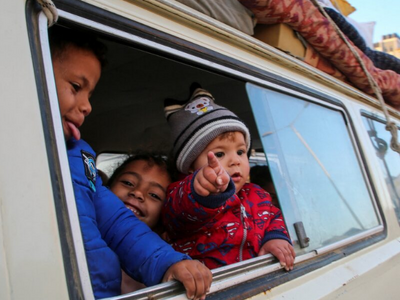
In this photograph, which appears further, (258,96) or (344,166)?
(344,166)

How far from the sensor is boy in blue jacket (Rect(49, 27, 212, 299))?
0.95 metres

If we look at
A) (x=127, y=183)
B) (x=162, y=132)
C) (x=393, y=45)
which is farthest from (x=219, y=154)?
(x=393, y=45)

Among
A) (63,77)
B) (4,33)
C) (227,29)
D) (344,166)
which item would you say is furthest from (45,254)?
(344,166)

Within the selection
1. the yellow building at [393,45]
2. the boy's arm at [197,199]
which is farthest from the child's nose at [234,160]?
the yellow building at [393,45]

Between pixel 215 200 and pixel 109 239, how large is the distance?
13.3 inches

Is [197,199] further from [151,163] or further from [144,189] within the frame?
[151,163]

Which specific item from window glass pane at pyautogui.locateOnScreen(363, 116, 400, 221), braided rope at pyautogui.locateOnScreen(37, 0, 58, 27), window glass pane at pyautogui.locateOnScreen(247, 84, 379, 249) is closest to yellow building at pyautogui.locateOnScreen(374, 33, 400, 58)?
window glass pane at pyautogui.locateOnScreen(363, 116, 400, 221)

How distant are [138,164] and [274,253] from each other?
857mm

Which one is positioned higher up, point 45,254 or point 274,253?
point 45,254

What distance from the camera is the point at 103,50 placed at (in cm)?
130

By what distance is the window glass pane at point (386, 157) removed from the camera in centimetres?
234

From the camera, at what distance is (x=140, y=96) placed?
230 cm

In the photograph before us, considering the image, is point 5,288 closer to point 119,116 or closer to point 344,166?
point 344,166

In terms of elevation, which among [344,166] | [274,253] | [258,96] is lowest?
[274,253]
